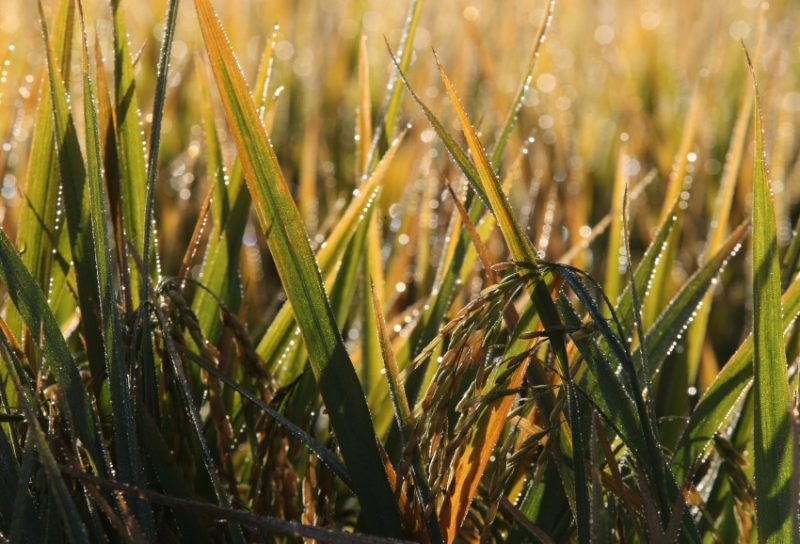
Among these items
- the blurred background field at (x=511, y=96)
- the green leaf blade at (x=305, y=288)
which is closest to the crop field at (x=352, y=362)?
the green leaf blade at (x=305, y=288)

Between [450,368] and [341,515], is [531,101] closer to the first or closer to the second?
[341,515]

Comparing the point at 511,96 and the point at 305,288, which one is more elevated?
the point at 511,96

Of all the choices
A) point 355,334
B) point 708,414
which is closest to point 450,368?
point 708,414

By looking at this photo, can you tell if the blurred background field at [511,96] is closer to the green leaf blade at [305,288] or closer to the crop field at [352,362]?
the crop field at [352,362]

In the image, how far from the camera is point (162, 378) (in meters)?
0.69

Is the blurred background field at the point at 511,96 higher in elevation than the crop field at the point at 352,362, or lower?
higher

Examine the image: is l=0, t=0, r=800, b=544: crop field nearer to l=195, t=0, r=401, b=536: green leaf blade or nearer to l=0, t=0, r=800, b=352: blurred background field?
l=195, t=0, r=401, b=536: green leaf blade

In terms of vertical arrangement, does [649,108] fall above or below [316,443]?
above

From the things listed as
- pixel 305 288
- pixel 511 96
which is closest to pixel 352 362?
pixel 305 288

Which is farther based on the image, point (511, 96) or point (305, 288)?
point (511, 96)

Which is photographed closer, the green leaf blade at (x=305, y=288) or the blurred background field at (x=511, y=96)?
the green leaf blade at (x=305, y=288)

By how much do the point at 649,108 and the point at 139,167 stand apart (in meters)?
1.77

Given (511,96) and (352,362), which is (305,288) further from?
(511,96)

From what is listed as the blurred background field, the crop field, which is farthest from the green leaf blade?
the blurred background field
